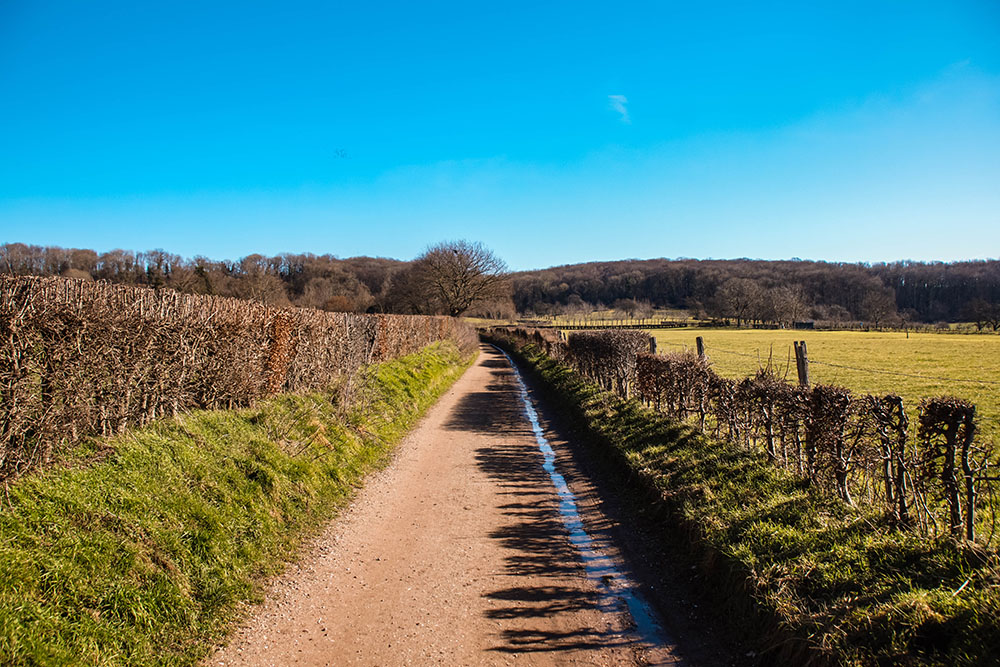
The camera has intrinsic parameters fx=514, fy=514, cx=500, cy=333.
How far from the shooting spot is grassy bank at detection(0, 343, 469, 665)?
10.7 feet

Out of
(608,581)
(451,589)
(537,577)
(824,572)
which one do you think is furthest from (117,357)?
(824,572)

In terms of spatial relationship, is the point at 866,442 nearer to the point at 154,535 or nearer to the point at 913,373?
the point at 154,535

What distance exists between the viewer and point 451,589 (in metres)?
4.64

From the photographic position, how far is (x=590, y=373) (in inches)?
661

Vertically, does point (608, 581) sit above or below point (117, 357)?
below

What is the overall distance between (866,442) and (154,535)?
655 cm

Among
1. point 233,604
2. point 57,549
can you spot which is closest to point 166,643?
point 233,604

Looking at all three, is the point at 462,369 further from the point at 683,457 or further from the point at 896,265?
the point at 896,265

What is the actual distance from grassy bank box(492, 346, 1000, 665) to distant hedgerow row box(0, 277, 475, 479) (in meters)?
5.95

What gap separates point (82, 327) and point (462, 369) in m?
22.6

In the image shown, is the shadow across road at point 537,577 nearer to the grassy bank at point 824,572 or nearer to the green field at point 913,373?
the grassy bank at point 824,572

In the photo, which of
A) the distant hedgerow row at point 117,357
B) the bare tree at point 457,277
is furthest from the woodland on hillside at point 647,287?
the distant hedgerow row at point 117,357

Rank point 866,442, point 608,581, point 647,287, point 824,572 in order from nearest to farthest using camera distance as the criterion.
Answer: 1. point 824,572
2. point 608,581
3. point 866,442
4. point 647,287

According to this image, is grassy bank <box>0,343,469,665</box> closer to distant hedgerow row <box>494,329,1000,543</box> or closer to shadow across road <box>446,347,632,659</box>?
shadow across road <box>446,347,632,659</box>
